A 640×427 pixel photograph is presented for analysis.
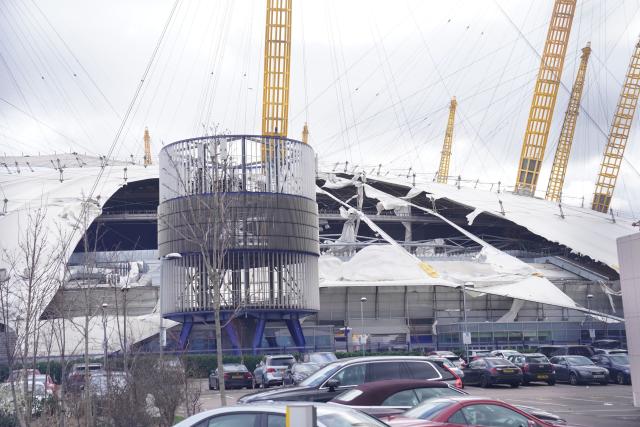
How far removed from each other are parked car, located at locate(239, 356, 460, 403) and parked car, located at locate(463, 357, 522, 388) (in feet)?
55.0

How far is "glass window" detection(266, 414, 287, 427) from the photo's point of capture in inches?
381

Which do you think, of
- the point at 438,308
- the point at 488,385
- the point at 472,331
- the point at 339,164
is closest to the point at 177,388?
the point at 488,385

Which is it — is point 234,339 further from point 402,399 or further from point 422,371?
point 402,399

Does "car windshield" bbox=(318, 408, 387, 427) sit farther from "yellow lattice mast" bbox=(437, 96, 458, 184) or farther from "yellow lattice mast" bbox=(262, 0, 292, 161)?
"yellow lattice mast" bbox=(437, 96, 458, 184)

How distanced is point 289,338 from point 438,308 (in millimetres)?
12290

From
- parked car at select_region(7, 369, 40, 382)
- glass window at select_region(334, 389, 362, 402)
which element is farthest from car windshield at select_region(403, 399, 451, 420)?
parked car at select_region(7, 369, 40, 382)

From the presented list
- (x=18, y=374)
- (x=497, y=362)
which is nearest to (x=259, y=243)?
(x=497, y=362)

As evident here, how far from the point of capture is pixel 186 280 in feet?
163

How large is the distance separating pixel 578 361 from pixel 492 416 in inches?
1097

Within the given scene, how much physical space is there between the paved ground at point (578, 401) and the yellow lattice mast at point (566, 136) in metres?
80.9

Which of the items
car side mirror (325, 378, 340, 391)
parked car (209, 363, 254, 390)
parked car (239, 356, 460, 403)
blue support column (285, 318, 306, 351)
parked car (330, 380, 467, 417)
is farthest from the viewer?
blue support column (285, 318, 306, 351)

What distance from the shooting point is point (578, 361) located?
39.4m

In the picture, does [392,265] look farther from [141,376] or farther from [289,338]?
[141,376]

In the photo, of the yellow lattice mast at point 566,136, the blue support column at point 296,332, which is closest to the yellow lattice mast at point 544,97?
the yellow lattice mast at point 566,136
